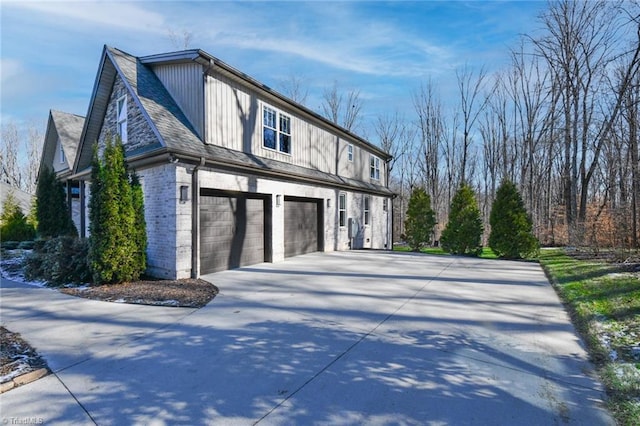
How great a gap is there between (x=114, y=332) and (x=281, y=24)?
10.7 metres

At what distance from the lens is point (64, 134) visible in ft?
61.3

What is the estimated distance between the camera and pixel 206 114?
9.19m

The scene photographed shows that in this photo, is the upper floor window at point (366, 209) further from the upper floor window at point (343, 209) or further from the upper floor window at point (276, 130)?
the upper floor window at point (276, 130)

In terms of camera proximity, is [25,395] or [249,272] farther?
[249,272]

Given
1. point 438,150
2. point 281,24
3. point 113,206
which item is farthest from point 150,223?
point 438,150

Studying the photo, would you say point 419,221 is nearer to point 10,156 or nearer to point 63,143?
point 63,143

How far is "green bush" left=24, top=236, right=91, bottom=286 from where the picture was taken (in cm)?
792

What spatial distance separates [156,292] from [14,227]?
1606 centimetres

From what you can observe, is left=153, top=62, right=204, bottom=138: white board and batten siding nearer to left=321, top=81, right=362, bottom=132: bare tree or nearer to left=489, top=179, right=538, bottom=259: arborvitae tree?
left=489, top=179, right=538, bottom=259: arborvitae tree

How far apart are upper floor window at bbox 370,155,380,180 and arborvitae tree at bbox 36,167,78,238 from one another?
52.2ft

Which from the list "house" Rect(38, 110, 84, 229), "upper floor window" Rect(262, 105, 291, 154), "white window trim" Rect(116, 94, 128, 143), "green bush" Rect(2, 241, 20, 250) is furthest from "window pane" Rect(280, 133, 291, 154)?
"green bush" Rect(2, 241, 20, 250)

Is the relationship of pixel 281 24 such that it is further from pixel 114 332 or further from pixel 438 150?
pixel 438 150

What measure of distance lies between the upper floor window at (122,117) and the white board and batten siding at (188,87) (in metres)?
1.47

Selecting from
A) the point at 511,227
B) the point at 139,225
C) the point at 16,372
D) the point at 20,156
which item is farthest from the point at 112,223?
the point at 20,156
